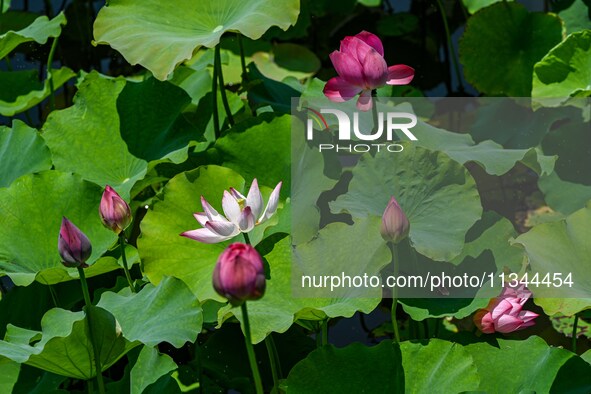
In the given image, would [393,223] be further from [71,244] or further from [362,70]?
[71,244]

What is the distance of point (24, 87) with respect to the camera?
2473 millimetres

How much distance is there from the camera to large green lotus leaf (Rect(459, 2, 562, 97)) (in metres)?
2.58

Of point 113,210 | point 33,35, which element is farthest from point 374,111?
point 33,35

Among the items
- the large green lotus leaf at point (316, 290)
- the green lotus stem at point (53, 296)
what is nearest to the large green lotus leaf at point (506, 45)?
the large green lotus leaf at point (316, 290)

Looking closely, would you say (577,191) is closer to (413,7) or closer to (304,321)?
(304,321)

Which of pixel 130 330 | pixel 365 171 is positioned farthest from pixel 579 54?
pixel 130 330

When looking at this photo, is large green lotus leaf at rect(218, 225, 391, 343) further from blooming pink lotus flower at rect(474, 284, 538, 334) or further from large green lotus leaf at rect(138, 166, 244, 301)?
blooming pink lotus flower at rect(474, 284, 538, 334)

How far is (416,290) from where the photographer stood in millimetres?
1679

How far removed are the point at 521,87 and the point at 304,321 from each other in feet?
4.12

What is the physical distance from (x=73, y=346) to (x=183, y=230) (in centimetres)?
39

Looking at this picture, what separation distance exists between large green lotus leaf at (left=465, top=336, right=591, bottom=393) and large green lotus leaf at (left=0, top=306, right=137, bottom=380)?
0.57m

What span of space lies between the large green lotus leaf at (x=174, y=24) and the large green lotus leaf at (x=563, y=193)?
2.55 ft

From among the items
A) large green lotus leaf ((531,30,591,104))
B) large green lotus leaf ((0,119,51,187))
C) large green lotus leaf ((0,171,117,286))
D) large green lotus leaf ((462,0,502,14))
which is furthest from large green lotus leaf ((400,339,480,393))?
large green lotus leaf ((462,0,502,14))

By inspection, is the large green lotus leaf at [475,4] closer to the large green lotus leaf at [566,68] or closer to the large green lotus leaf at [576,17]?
the large green lotus leaf at [576,17]
